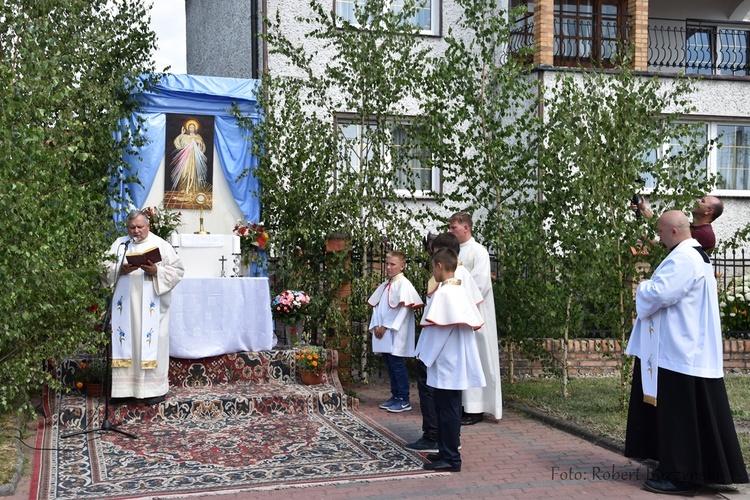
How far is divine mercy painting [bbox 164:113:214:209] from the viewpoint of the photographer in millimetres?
13047

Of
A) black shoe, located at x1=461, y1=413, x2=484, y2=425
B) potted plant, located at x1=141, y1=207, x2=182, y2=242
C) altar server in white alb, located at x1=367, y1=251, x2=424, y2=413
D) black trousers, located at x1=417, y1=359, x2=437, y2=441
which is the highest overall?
potted plant, located at x1=141, y1=207, x2=182, y2=242

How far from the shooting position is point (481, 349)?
9445mm

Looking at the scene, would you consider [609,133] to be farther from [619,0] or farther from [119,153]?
[619,0]

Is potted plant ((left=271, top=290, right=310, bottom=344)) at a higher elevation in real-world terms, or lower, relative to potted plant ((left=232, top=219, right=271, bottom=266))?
lower

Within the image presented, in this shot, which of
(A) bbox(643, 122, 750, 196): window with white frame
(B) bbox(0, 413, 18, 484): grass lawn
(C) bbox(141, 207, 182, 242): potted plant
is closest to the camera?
(B) bbox(0, 413, 18, 484): grass lawn

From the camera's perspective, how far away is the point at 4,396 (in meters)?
6.77

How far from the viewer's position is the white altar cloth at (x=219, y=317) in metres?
10.3

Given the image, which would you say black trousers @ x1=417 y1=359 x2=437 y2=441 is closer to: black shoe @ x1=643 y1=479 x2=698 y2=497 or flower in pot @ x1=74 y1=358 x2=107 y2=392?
black shoe @ x1=643 y1=479 x2=698 y2=497

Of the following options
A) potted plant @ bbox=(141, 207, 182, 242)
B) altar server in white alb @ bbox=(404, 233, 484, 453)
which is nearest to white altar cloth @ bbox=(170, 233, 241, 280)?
potted plant @ bbox=(141, 207, 182, 242)

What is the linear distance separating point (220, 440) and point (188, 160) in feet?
19.0

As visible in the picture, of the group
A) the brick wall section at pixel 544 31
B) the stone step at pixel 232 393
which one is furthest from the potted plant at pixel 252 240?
the brick wall section at pixel 544 31

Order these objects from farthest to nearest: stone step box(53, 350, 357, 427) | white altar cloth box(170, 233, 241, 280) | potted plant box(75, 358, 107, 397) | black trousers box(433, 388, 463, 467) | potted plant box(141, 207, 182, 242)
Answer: potted plant box(141, 207, 182, 242) → white altar cloth box(170, 233, 241, 280) → potted plant box(75, 358, 107, 397) → stone step box(53, 350, 357, 427) → black trousers box(433, 388, 463, 467)

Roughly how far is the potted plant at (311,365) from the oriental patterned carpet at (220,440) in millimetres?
149

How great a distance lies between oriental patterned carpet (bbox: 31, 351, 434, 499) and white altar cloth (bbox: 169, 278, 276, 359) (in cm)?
17
